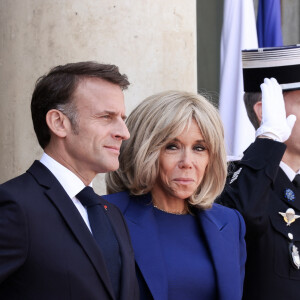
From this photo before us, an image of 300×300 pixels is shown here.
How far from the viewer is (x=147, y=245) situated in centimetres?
317

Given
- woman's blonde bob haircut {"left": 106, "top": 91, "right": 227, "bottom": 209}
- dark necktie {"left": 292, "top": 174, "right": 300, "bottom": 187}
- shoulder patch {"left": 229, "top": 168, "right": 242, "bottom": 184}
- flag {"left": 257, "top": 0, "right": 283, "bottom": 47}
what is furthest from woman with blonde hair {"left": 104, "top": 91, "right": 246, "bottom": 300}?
flag {"left": 257, "top": 0, "right": 283, "bottom": 47}

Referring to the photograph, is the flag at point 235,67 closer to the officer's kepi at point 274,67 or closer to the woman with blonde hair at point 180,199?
the officer's kepi at point 274,67

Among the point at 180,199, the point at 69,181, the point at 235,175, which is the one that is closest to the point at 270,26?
the point at 235,175

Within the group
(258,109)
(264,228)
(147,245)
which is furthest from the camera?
(258,109)

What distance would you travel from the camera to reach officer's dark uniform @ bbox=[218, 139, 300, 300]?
11.6 feet

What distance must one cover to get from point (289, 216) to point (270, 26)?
2394mm

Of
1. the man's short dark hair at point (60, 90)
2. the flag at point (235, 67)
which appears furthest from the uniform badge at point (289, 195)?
the flag at point (235, 67)

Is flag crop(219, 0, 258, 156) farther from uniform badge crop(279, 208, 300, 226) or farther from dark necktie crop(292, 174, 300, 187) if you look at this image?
uniform badge crop(279, 208, 300, 226)

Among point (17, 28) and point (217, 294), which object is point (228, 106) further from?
point (217, 294)

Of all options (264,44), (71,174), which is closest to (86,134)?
(71,174)

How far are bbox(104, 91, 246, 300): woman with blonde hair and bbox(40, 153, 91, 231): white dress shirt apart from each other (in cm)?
62

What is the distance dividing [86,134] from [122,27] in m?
1.65

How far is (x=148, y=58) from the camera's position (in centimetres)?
423

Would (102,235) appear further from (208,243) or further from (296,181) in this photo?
(296,181)
